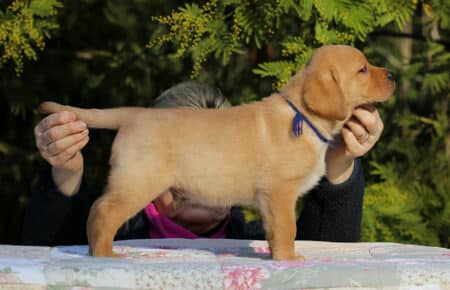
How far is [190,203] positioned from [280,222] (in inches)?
21.6

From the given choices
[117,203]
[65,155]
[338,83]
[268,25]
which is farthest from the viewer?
[268,25]

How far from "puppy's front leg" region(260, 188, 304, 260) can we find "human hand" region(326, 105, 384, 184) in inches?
21.7

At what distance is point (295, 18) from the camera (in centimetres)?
460

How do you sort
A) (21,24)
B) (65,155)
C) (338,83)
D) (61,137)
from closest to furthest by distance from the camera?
1. (338,83)
2. (61,137)
3. (65,155)
4. (21,24)

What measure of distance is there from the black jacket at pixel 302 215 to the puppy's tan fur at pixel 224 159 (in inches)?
31.3

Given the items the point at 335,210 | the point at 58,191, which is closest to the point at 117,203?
the point at 58,191

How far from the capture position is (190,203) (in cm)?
310

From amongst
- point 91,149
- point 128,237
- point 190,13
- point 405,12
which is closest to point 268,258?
point 128,237

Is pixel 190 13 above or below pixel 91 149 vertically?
above

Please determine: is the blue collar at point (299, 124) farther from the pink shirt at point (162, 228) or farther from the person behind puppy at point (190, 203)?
the pink shirt at point (162, 228)

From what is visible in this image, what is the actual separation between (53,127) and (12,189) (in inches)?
122

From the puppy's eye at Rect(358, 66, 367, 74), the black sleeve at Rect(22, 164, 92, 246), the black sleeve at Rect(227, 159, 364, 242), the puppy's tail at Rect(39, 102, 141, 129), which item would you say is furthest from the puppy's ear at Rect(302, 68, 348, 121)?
the black sleeve at Rect(22, 164, 92, 246)

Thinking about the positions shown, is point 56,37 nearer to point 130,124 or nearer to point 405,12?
point 405,12

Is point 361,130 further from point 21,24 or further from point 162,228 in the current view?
point 21,24
